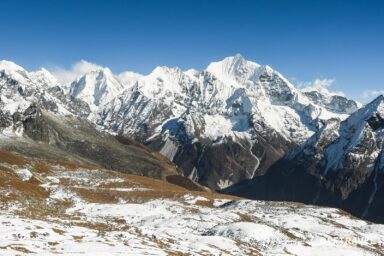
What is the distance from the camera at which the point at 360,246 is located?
68.9 m

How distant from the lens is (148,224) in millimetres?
72312

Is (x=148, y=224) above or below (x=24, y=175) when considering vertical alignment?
below

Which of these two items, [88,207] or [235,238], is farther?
[88,207]

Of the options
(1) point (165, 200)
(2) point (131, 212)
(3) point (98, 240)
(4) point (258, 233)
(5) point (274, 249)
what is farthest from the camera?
(1) point (165, 200)

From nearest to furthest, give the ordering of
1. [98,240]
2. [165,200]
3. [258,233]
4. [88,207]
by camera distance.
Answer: [98,240] < [258,233] < [88,207] < [165,200]

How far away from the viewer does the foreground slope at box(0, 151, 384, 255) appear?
1679 inches

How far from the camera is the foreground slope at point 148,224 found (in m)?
42.7

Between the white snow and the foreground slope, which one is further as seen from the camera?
the white snow

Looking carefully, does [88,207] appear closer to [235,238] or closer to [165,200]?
[165,200]

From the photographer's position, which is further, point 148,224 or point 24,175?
point 24,175

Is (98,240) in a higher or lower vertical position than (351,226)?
lower

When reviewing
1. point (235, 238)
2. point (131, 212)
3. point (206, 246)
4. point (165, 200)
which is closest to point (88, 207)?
point (131, 212)

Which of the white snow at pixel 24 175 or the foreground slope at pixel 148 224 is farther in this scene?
the white snow at pixel 24 175

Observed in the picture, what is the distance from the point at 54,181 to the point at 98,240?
75.4 metres
